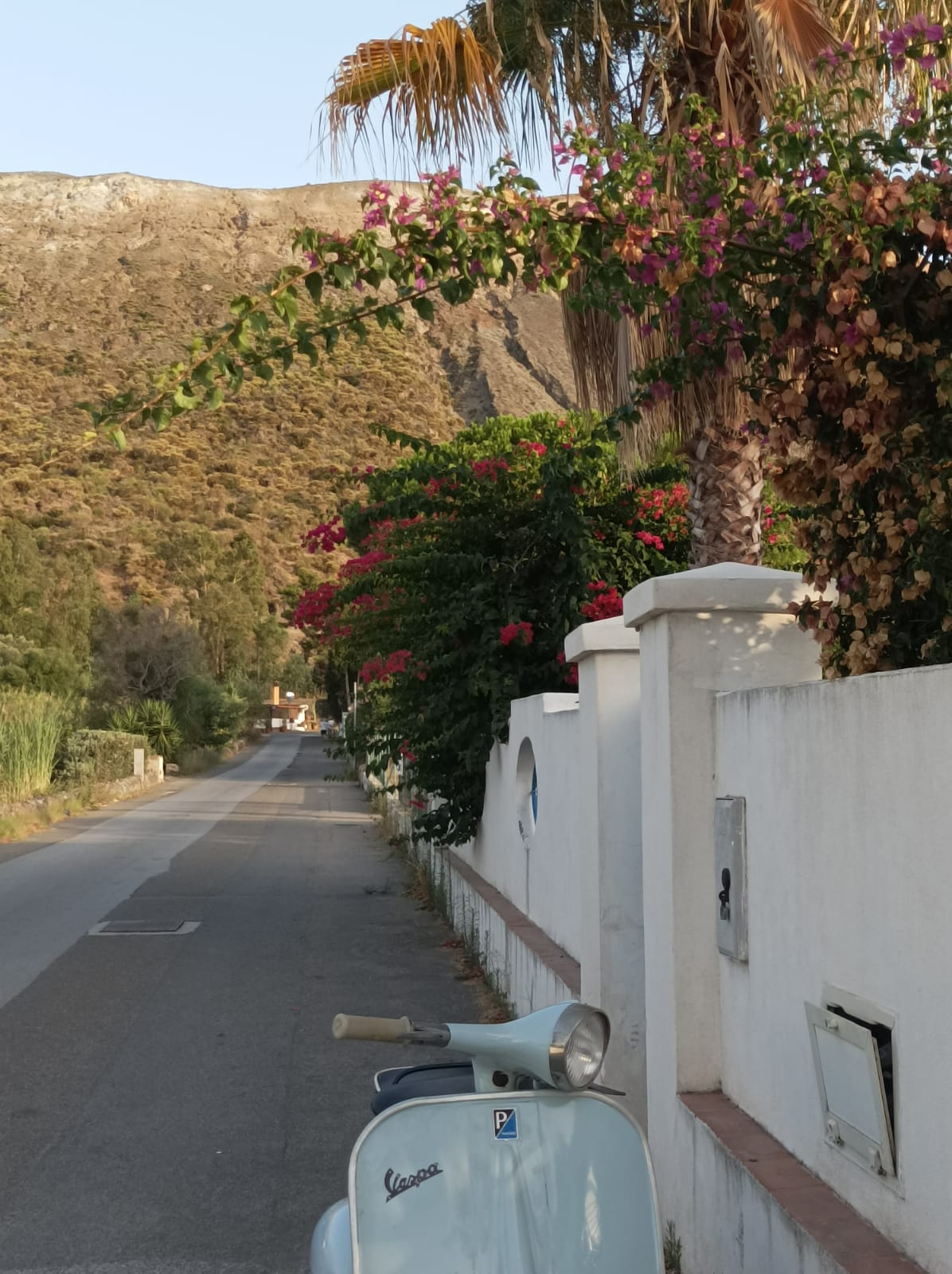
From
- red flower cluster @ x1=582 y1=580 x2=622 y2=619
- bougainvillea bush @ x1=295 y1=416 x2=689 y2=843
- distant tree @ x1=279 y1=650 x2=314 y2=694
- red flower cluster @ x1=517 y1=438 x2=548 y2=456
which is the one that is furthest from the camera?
distant tree @ x1=279 y1=650 x2=314 y2=694

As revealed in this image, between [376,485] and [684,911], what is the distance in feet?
32.4

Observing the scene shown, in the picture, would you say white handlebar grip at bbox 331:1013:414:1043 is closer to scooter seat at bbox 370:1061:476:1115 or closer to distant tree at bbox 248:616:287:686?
scooter seat at bbox 370:1061:476:1115

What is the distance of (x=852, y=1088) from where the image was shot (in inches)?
121

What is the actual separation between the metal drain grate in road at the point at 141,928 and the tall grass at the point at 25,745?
14.6 m

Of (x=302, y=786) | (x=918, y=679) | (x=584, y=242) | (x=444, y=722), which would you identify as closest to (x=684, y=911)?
(x=918, y=679)

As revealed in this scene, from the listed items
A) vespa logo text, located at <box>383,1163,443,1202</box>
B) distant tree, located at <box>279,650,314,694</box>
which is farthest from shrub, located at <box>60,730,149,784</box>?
distant tree, located at <box>279,650,314,694</box>

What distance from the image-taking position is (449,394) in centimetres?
10100

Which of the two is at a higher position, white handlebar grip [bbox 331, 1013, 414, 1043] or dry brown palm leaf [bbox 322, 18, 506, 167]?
dry brown palm leaf [bbox 322, 18, 506, 167]

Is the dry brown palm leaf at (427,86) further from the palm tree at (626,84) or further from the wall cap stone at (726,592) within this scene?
the wall cap stone at (726,592)

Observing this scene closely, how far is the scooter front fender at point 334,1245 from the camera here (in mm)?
2758

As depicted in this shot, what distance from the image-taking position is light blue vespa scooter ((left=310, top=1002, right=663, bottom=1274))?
2.66 meters

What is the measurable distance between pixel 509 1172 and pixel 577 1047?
30 centimetres

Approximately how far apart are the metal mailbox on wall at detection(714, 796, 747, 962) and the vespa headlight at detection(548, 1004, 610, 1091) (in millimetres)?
1334

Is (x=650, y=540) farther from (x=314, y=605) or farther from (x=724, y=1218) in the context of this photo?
(x=724, y=1218)
